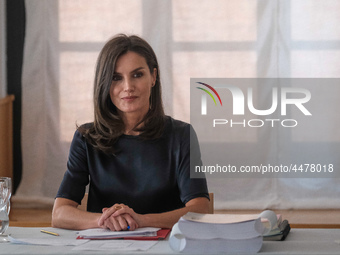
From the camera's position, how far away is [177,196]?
1949 mm

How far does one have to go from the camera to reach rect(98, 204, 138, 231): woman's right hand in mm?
1502

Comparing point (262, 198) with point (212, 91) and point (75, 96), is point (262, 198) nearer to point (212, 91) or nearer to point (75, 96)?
point (212, 91)

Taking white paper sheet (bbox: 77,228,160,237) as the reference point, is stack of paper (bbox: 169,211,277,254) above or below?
above

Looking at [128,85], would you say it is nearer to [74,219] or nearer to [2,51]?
[74,219]

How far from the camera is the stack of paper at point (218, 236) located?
1.24 meters

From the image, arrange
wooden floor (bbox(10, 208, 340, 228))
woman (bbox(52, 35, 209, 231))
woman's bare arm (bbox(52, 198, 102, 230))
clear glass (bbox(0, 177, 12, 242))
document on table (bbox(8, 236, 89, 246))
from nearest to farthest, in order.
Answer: document on table (bbox(8, 236, 89, 246)) → clear glass (bbox(0, 177, 12, 242)) → woman's bare arm (bbox(52, 198, 102, 230)) → woman (bbox(52, 35, 209, 231)) → wooden floor (bbox(10, 208, 340, 228))

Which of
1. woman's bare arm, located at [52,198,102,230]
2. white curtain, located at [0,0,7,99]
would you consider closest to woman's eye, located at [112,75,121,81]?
woman's bare arm, located at [52,198,102,230]

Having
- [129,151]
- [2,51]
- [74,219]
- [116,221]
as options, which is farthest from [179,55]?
[116,221]

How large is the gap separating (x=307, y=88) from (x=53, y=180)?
78.5 inches

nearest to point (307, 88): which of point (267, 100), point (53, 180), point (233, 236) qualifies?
point (267, 100)

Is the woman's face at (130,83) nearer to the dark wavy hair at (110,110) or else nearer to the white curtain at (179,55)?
the dark wavy hair at (110,110)

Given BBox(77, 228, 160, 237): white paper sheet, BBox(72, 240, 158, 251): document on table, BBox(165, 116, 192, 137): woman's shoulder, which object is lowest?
BBox(77, 228, 160, 237): white paper sheet

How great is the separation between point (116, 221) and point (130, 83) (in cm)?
58

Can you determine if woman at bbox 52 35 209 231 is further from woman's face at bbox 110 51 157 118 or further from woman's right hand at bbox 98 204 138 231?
woman's right hand at bbox 98 204 138 231
